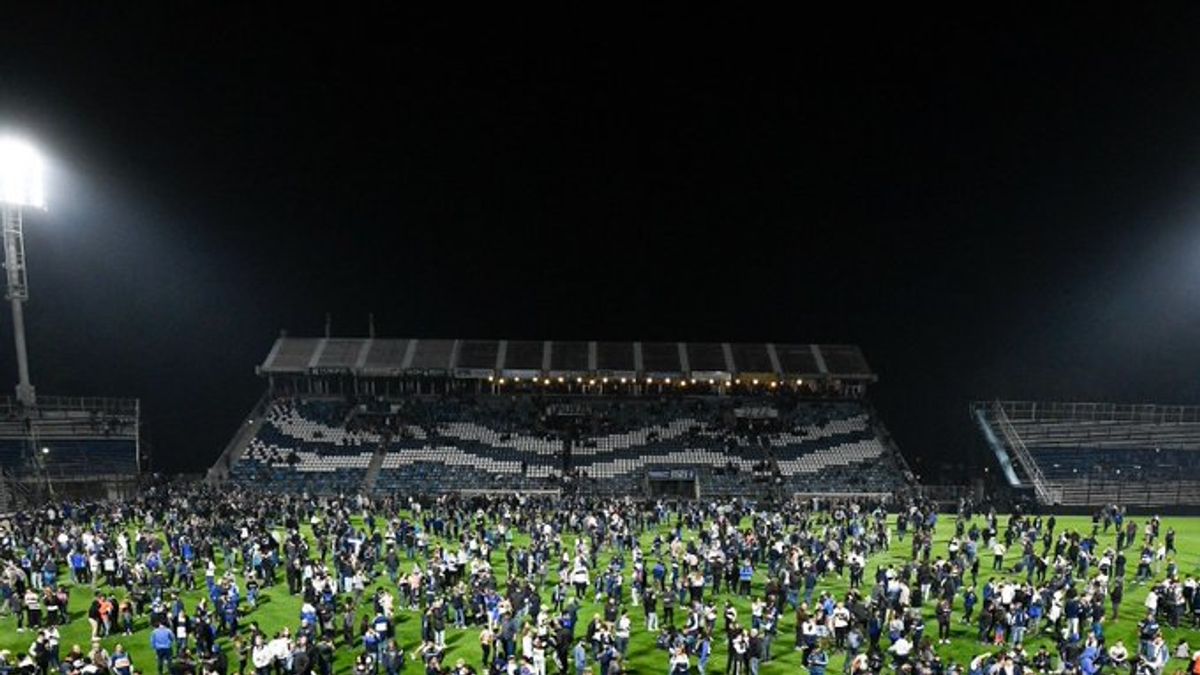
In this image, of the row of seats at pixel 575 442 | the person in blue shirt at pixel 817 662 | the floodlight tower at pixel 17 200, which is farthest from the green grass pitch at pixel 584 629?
the floodlight tower at pixel 17 200

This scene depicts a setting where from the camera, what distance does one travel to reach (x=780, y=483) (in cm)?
5259

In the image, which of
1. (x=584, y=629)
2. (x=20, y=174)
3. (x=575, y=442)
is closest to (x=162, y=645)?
(x=584, y=629)

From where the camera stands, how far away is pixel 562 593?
82.0 ft

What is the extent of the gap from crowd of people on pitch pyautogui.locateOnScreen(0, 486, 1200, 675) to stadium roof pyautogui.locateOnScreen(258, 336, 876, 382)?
2327 cm

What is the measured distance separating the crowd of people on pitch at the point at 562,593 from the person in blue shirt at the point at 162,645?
0.17ft

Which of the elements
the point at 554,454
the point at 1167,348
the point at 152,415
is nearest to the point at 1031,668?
the point at 554,454

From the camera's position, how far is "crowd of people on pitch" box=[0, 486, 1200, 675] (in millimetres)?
19500

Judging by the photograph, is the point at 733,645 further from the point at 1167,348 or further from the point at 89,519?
the point at 1167,348

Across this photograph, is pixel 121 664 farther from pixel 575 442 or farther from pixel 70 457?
pixel 575 442

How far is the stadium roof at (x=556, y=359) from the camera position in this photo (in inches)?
2425

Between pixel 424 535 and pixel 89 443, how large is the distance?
2982cm

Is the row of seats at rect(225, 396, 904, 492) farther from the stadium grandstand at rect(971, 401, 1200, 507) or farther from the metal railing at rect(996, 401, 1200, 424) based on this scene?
the metal railing at rect(996, 401, 1200, 424)

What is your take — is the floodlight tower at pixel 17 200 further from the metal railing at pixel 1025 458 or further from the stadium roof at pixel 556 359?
the metal railing at pixel 1025 458

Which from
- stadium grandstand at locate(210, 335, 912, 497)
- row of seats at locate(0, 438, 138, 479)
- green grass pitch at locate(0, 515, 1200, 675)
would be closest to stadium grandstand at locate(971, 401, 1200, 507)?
stadium grandstand at locate(210, 335, 912, 497)
